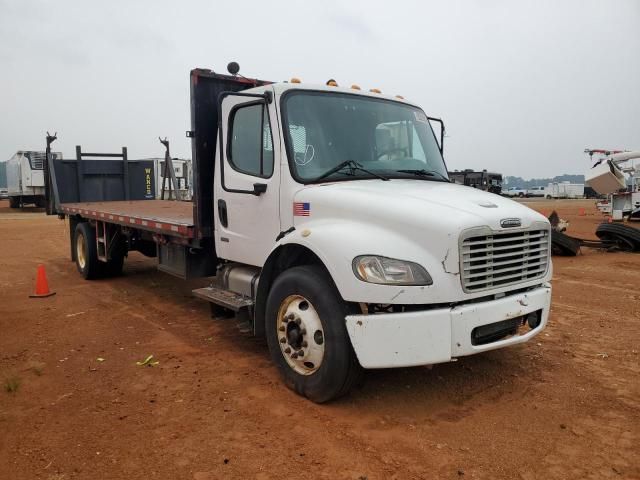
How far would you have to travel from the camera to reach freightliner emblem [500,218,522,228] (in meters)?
3.82

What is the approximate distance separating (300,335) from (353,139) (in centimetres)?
181

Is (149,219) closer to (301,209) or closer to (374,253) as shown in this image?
(301,209)

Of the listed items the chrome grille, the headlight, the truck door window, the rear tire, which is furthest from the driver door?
the rear tire

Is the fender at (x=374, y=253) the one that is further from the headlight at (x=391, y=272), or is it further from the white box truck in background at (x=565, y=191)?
the white box truck in background at (x=565, y=191)

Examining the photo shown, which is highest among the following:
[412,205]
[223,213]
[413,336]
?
[412,205]

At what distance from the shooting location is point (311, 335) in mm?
3969

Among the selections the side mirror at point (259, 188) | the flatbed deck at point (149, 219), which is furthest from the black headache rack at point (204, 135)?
the side mirror at point (259, 188)

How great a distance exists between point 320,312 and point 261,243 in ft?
3.99

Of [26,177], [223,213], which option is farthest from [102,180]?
[26,177]

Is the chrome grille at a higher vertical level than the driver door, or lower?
lower

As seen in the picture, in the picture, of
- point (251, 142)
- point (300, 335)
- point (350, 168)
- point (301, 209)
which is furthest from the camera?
point (251, 142)

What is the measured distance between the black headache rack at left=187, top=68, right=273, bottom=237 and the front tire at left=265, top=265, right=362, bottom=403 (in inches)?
66.0

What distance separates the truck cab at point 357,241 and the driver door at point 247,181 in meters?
0.02

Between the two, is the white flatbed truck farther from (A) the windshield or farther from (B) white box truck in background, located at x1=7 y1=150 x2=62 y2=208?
(B) white box truck in background, located at x1=7 y1=150 x2=62 y2=208
